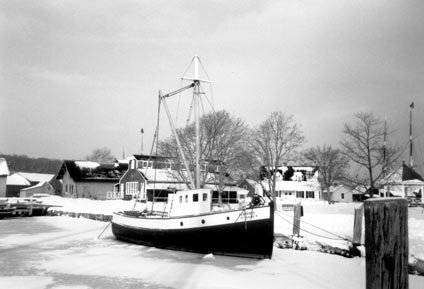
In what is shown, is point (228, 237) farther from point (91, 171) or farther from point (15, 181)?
point (15, 181)

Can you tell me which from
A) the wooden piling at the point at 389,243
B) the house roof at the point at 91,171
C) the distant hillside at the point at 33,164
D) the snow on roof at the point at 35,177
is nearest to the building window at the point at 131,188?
the house roof at the point at 91,171

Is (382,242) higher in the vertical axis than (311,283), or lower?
higher

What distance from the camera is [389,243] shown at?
3982mm

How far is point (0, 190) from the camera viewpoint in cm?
6556

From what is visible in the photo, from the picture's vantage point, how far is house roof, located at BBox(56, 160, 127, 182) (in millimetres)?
65750

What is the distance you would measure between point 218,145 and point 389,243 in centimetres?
4451

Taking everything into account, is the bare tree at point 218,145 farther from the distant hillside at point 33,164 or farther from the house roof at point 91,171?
the distant hillside at point 33,164

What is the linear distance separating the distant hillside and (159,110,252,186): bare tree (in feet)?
433

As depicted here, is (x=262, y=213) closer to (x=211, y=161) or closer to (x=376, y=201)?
(x=376, y=201)

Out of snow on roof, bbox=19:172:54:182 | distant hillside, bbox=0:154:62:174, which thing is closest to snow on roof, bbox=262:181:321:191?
snow on roof, bbox=19:172:54:182

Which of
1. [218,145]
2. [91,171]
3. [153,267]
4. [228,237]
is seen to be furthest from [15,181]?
[153,267]

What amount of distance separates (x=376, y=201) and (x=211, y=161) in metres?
44.2

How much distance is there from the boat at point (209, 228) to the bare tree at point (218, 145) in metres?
24.6

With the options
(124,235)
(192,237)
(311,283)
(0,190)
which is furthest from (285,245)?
(0,190)
